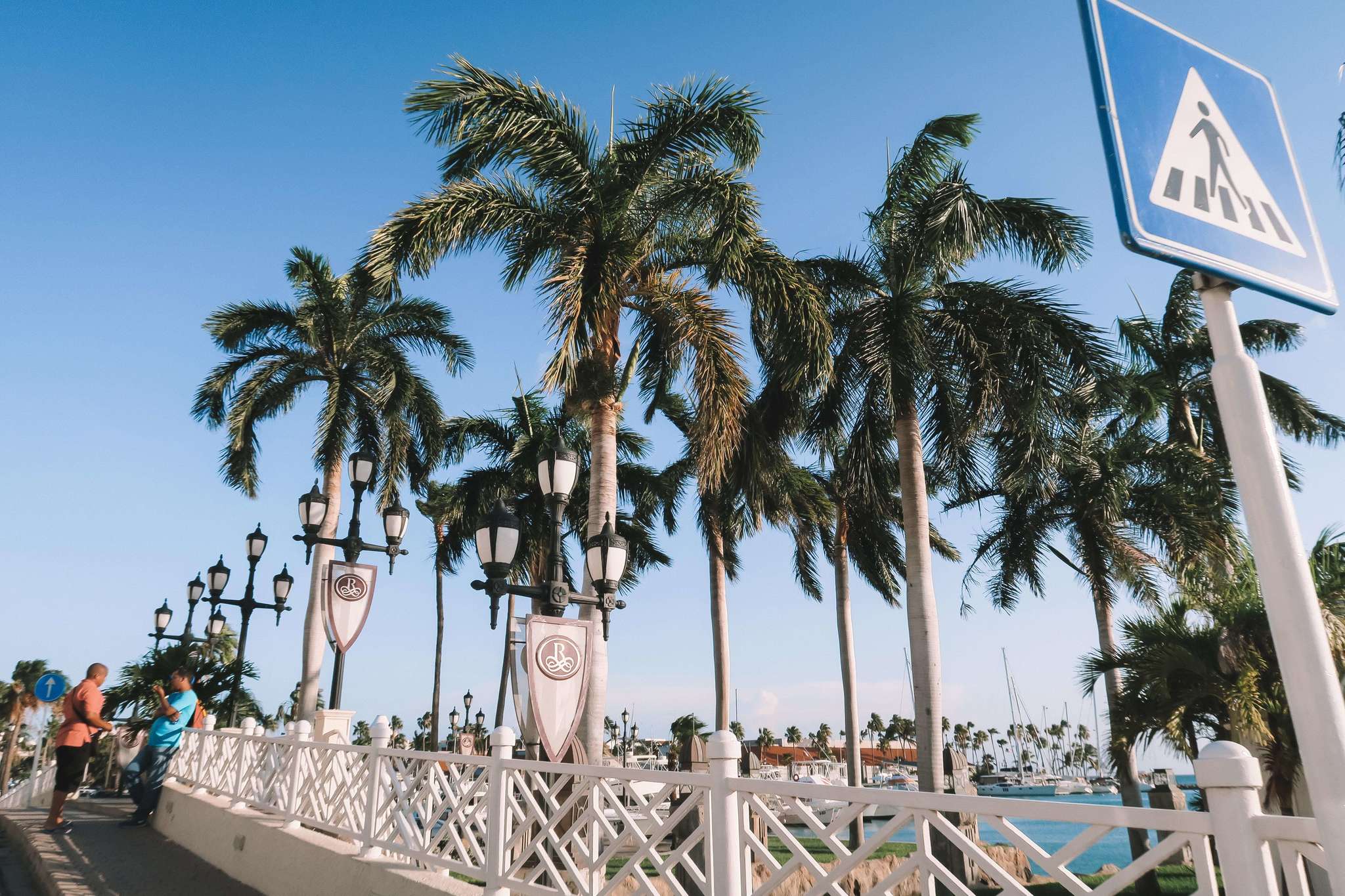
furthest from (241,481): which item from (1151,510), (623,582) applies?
(1151,510)

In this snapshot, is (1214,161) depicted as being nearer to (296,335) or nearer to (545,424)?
(296,335)

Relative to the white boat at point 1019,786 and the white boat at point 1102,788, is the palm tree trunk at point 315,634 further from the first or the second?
the white boat at point 1102,788

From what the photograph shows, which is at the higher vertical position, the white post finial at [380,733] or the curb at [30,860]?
the white post finial at [380,733]

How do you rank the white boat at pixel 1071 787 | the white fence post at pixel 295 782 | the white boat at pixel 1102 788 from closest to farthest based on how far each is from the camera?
the white fence post at pixel 295 782 < the white boat at pixel 1071 787 < the white boat at pixel 1102 788

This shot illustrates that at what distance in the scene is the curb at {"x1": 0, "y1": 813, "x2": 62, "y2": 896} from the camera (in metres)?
7.62

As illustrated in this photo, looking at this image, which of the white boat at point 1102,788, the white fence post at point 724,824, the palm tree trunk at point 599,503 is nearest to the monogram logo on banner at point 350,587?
the palm tree trunk at point 599,503

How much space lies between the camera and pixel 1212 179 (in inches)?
85.0

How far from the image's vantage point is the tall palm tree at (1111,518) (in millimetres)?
18188

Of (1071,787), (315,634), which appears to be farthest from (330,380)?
(1071,787)

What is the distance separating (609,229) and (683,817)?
30.8 ft

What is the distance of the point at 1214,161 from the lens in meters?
2.19

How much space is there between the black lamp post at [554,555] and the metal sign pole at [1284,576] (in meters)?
6.78

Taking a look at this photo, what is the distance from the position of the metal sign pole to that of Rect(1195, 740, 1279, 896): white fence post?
0.73 m

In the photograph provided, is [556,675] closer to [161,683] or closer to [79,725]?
Result: [79,725]
